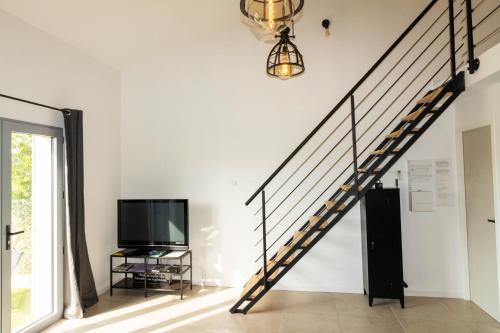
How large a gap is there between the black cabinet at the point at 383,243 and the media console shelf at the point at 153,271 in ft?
7.81

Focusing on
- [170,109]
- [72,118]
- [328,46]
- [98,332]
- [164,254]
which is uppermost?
[328,46]

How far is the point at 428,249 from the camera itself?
4230mm

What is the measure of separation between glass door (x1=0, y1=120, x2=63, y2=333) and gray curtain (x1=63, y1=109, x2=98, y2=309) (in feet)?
0.46

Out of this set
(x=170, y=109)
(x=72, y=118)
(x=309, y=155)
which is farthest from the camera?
(x=170, y=109)

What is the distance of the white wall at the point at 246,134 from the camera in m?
4.27

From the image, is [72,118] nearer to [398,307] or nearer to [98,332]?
[98,332]

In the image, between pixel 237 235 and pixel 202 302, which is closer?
pixel 202 302

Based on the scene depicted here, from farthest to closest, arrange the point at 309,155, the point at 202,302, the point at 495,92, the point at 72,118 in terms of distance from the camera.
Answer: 1. the point at 309,155
2. the point at 202,302
3. the point at 72,118
4. the point at 495,92

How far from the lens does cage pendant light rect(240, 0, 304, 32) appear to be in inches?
63.9

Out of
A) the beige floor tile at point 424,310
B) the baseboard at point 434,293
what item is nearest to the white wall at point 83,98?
Answer: the beige floor tile at point 424,310

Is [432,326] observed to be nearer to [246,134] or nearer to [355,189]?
[355,189]

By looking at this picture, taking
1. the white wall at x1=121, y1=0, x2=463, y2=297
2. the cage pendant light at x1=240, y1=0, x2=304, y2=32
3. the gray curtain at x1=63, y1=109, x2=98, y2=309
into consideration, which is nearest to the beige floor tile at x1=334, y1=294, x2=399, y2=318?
the white wall at x1=121, y1=0, x2=463, y2=297

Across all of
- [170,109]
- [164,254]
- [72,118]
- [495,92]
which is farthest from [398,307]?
[72,118]

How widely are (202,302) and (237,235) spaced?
1004mm
